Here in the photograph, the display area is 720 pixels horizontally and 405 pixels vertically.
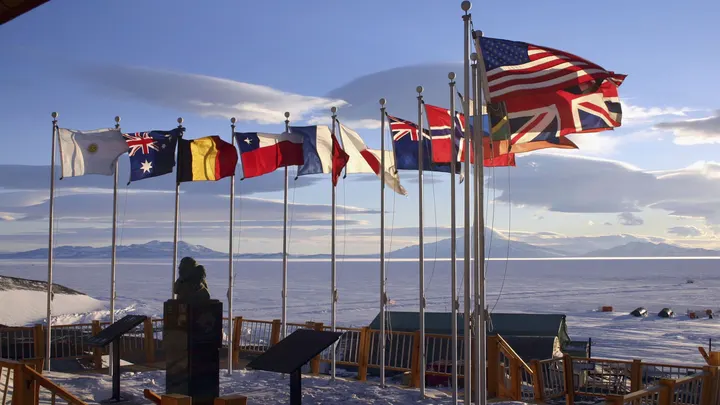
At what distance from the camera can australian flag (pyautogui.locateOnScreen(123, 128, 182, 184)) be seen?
19484mm

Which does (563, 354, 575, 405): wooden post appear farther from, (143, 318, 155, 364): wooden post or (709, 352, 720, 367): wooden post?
(143, 318, 155, 364): wooden post

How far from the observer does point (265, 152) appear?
755 inches

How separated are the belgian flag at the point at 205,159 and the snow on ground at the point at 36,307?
88.3ft

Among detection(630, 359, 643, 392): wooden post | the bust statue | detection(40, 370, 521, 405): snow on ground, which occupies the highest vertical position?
the bust statue

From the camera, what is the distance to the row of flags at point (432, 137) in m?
11.4

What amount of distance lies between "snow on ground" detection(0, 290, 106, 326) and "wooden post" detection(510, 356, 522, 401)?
109 ft

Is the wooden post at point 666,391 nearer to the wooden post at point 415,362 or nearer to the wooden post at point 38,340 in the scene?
the wooden post at point 415,362

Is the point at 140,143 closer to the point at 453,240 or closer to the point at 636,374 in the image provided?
the point at 453,240

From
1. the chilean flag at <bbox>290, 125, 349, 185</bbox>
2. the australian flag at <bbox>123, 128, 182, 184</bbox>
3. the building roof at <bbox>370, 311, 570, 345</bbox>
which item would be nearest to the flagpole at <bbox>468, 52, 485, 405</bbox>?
the chilean flag at <bbox>290, 125, 349, 185</bbox>

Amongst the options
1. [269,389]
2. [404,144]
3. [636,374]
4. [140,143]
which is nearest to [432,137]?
[404,144]

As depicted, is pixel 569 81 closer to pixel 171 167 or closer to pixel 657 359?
pixel 171 167

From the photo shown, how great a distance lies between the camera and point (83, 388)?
54.2ft

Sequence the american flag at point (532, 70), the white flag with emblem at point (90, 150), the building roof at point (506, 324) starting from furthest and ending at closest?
the building roof at point (506, 324) < the white flag with emblem at point (90, 150) < the american flag at point (532, 70)

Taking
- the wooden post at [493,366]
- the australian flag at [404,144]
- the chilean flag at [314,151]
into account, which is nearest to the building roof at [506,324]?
the chilean flag at [314,151]
